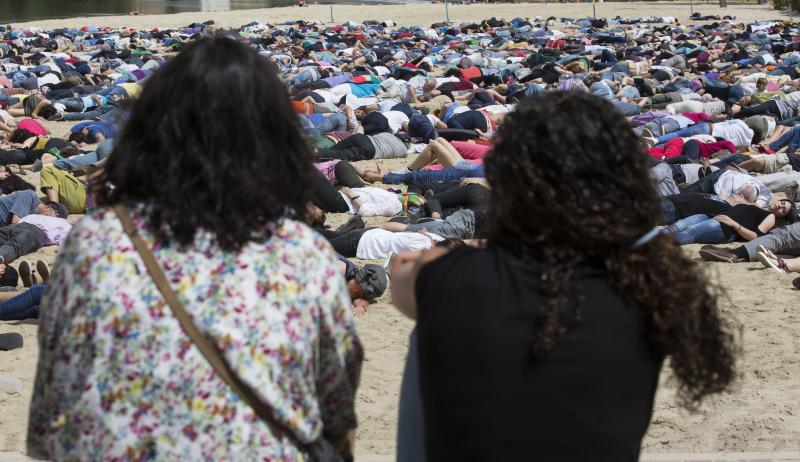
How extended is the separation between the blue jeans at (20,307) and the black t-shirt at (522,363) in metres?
4.41

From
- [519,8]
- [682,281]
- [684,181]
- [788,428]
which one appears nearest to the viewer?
[682,281]

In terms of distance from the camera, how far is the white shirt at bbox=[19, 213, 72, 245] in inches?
288

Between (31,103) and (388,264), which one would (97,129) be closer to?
(31,103)

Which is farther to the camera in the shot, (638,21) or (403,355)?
(638,21)

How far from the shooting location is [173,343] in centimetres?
164

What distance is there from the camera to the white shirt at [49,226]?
24.0 ft

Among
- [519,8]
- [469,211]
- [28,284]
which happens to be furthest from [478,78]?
[519,8]

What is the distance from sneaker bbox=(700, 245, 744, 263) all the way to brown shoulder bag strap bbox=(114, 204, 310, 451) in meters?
5.49

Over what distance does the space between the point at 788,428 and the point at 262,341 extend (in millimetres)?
3102

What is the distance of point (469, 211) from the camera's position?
24.3ft

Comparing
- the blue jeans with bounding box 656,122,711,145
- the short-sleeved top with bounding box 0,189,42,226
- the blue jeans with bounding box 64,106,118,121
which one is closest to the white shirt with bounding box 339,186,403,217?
the short-sleeved top with bounding box 0,189,42,226

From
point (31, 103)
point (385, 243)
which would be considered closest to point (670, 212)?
point (385, 243)

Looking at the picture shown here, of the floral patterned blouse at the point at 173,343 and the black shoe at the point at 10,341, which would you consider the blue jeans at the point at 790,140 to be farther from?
the floral patterned blouse at the point at 173,343

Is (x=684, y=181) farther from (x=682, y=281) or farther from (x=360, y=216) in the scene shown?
(x=682, y=281)
